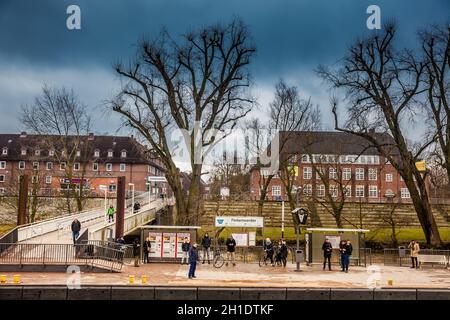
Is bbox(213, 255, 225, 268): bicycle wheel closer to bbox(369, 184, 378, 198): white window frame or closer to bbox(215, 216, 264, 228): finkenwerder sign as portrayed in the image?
bbox(215, 216, 264, 228): finkenwerder sign

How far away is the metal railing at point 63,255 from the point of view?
25266 mm

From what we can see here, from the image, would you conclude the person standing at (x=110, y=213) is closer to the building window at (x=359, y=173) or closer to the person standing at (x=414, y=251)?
the person standing at (x=414, y=251)

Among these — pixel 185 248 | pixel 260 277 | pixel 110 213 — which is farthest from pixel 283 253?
pixel 110 213

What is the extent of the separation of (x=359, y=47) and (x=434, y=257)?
16.3 meters

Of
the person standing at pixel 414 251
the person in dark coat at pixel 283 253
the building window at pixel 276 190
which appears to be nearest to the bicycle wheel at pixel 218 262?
the person in dark coat at pixel 283 253

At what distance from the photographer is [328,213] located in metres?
61.8

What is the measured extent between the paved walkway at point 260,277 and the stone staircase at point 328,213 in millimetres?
27873

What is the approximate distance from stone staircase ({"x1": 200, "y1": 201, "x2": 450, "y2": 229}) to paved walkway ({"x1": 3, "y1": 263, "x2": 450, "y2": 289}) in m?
27.9

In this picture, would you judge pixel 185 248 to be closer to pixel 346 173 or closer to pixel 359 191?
pixel 359 191

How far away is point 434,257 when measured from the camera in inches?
1205

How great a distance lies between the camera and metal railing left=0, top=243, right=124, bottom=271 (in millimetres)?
25266

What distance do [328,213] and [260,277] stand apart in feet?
127
